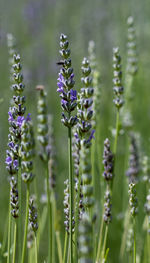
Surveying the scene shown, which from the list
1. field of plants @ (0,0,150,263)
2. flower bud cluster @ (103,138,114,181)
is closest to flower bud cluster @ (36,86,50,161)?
field of plants @ (0,0,150,263)

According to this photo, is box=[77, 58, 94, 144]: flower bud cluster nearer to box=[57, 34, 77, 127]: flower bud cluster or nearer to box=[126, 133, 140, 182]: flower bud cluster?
box=[57, 34, 77, 127]: flower bud cluster

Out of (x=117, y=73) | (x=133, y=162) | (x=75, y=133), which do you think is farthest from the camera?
(x=133, y=162)

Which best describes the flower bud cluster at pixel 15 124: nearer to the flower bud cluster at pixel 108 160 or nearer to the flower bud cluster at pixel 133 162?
the flower bud cluster at pixel 108 160

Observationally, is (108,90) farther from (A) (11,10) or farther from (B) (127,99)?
(A) (11,10)

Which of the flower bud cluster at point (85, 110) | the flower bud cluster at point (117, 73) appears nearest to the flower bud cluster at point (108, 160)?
the flower bud cluster at point (117, 73)

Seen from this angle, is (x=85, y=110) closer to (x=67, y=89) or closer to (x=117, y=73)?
(x=67, y=89)

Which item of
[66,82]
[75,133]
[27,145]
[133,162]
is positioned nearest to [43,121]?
[27,145]

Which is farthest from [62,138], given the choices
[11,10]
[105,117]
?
[11,10]

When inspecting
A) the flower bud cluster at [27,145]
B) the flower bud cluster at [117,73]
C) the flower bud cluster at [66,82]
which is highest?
the flower bud cluster at [117,73]
